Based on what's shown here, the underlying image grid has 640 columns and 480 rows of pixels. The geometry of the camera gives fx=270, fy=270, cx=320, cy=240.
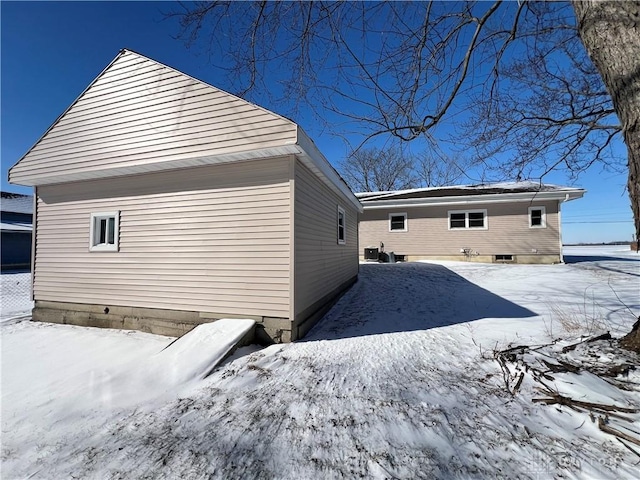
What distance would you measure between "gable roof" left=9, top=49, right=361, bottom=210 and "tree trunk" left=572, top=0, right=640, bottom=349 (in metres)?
3.73

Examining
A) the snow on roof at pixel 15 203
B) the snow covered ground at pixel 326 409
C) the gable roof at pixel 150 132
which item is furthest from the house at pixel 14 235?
the snow covered ground at pixel 326 409

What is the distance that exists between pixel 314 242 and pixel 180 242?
8.96 feet

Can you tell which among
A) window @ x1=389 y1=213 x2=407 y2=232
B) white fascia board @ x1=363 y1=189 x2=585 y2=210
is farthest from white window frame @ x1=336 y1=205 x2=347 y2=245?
window @ x1=389 y1=213 x2=407 y2=232

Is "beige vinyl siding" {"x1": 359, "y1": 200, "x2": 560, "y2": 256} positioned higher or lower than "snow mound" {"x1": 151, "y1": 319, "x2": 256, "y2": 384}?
higher

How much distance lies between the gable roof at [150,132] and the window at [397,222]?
Answer: 33.2 feet

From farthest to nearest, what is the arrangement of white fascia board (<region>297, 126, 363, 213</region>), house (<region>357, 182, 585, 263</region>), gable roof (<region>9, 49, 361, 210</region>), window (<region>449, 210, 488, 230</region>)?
window (<region>449, 210, 488, 230</region>) → house (<region>357, 182, 585, 263</region>) → gable roof (<region>9, 49, 361, 210</region>) → white fascia board (<region>297, 126, 363, 213</region>)

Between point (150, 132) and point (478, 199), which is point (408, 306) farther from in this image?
point (478, 199)

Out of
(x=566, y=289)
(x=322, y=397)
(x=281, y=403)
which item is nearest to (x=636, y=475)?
(x=322, y=397)

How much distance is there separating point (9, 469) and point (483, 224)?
55.5 ft

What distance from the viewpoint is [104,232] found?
6457 millimetres

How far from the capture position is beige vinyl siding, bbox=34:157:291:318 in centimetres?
484

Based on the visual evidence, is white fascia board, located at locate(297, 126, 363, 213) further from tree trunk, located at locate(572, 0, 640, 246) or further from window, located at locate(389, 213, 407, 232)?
window, located at locate(389, 213, 407, 232)

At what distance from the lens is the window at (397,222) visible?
15.9m

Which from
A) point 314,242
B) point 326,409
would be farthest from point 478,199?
point 326,409
